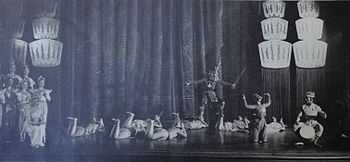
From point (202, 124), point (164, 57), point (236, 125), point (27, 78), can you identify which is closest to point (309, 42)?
point (236, 125)

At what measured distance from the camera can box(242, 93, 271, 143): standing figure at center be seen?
4.95 m

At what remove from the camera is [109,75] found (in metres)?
5.09

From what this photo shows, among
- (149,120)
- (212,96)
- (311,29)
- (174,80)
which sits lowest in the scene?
(149,120)

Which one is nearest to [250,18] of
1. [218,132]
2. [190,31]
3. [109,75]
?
[190,31]

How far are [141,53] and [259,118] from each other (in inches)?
53.3

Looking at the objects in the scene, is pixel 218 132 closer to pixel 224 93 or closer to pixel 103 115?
pixel 224 93

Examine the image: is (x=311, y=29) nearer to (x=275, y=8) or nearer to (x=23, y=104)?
(x=275, y=8)

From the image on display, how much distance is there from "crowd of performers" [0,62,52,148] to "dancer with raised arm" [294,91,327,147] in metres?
2.55

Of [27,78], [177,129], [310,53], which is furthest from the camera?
[27,78]

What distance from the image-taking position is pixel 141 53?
5.08 m

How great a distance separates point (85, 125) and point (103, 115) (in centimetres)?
21

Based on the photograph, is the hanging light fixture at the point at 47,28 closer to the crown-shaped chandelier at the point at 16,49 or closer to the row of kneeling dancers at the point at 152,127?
the crown-shaped chandelier at the point at 16,49

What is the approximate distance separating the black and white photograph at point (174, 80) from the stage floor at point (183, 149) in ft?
0.03

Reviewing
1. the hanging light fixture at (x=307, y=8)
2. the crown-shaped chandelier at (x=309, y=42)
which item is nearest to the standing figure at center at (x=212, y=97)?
the crown-shaped chandelier at (x=309, y=42)
